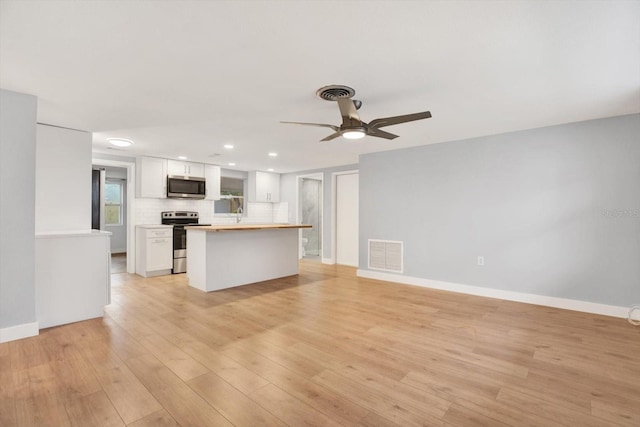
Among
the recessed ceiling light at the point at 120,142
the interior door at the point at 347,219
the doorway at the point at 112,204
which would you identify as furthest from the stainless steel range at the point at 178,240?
the interior door at the point at 347,219

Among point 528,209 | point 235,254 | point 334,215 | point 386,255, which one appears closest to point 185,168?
point 235,254

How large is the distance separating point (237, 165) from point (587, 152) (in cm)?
607

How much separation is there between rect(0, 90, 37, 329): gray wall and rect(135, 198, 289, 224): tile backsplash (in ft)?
10.2

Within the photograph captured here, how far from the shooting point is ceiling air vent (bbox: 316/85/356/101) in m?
2.62

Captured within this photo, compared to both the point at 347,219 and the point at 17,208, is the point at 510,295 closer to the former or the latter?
the point at 347,219

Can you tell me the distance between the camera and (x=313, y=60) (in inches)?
85.8

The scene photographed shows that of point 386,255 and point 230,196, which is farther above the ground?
point 230,196

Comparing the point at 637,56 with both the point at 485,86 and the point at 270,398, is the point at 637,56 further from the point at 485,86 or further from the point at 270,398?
the point at 270,398

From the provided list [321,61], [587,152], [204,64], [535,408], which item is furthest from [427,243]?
[204,64]

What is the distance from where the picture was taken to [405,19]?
1720 millimetres

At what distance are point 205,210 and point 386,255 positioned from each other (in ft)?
13.4

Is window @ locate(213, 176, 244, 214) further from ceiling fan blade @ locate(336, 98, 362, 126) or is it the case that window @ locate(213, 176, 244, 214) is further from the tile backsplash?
ceiling fan blade @ locate(336, 98, 362, 126)

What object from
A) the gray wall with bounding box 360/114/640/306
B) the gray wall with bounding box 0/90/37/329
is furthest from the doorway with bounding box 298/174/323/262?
the gray wall with bounding box 0/90/37/329

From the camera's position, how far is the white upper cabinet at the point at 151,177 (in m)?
5.68
